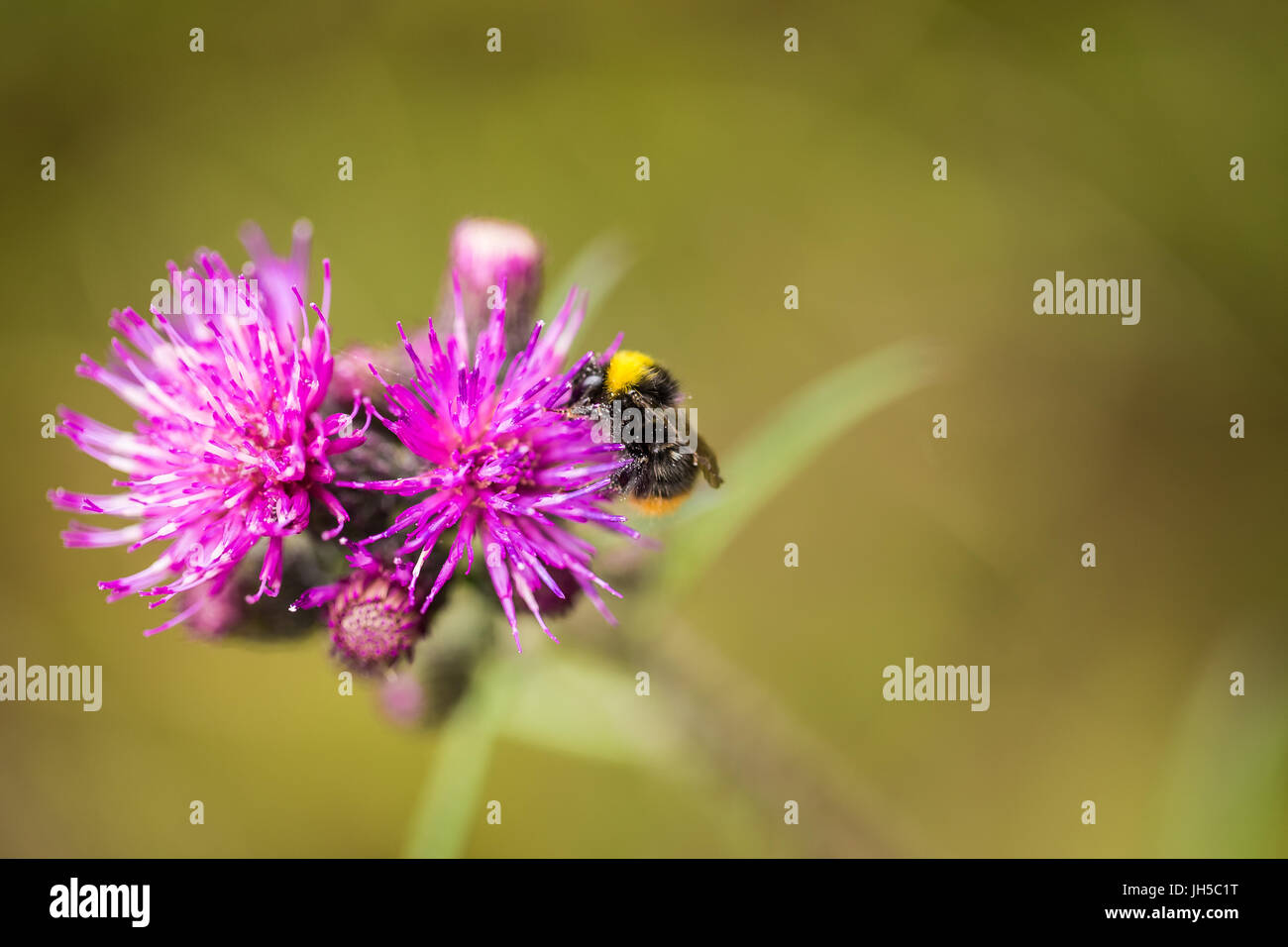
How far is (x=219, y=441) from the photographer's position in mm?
3559

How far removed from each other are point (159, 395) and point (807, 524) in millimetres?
4957

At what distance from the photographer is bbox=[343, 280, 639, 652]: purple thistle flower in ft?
11.2

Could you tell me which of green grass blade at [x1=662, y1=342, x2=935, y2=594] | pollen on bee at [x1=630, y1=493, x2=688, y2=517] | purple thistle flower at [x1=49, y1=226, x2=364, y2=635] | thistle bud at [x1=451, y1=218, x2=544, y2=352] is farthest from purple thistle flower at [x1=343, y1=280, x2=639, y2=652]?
green grass blade at [x1=662, y1=342, x2=935, y2=594]

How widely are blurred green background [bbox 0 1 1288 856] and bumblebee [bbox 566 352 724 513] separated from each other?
2843 millimetres

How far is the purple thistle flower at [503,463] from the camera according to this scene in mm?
3404

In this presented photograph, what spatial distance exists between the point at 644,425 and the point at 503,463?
555 mm

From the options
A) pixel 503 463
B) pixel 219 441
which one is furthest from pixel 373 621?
pixel 219 441

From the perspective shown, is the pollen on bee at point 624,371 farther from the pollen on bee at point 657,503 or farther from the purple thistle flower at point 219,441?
the purple thistle flower at point 219,441

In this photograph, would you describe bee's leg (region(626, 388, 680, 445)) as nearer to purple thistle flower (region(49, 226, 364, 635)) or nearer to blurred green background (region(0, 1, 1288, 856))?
purple thistle flower (region(49, 226, 364, 635))

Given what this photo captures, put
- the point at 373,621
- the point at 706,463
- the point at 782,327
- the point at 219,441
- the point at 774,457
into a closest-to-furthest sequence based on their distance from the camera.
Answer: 1. the point at 373,621
2. the point at 219,441
3. the point at 706,463
4. the point at 774,457
5. the point at 782,327

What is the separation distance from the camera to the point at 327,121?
768 cm

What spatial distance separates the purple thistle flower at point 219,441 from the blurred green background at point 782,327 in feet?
10.6

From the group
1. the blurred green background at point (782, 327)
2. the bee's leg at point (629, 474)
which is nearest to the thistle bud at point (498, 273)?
the bee's leg at point (629, 474)

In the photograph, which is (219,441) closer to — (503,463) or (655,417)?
(503,463)
